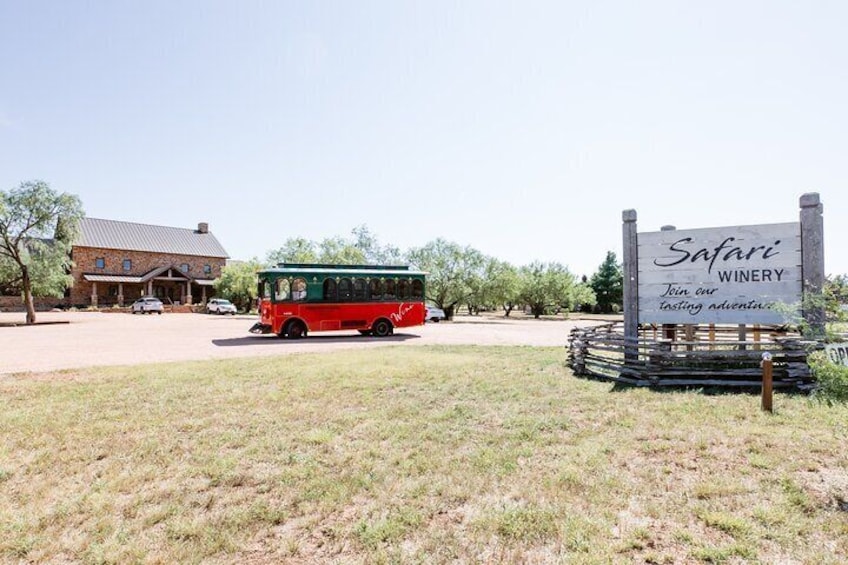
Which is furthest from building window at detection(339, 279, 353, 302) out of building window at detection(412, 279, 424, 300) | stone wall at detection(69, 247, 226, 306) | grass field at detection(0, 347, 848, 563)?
stone wall at detection(69, 247, 226, 306)

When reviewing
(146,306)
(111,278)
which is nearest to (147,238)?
(111,278)

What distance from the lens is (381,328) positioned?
21500 mm

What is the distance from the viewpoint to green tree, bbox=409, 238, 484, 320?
139 ft

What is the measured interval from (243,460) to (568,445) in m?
3.77

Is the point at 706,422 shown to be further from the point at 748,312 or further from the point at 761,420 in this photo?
the point at 748,312

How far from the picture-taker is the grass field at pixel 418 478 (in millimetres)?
3518

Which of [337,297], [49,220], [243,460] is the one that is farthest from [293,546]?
[49,220]

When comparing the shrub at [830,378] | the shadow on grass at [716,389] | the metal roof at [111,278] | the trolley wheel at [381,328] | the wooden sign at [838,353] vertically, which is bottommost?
the shadow on grass at [716,389]

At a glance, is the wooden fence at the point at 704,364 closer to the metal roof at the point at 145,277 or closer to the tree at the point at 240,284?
the tree at the point at 240,284

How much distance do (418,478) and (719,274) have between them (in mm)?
8508

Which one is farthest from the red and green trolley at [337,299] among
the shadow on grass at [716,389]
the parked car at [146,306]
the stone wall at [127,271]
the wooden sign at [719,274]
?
the stone wall at [127,271]

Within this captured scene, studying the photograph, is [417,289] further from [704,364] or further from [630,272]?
[704,364]

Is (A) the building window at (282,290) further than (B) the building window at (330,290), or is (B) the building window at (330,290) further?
(B) the building window at (330,290)

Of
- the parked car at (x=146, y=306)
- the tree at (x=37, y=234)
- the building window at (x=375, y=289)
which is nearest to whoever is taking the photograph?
the building window at (x=375, y=289)
